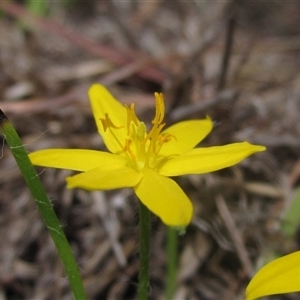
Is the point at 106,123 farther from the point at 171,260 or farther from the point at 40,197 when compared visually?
the point at 171,260

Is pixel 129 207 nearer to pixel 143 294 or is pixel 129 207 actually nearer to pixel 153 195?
pixel 143 294

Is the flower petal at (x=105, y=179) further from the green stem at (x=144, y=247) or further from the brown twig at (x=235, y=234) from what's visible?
the brown twig at (x=235, y=234)

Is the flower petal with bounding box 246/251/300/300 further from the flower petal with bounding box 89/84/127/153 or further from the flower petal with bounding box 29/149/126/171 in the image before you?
the flower petal with bounding box 89/84/127/153

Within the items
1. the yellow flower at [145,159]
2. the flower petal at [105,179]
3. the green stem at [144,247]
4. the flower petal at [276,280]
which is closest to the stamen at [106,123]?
the yellow flower at [145,159]

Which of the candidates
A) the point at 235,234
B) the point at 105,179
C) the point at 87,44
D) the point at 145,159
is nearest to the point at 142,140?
the point at 145,159

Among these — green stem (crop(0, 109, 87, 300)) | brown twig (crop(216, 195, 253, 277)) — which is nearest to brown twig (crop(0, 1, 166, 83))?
brown twig (crop(216, 195, 253, 277))

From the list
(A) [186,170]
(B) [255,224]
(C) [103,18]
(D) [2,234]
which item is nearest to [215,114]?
(B) [255,224]
